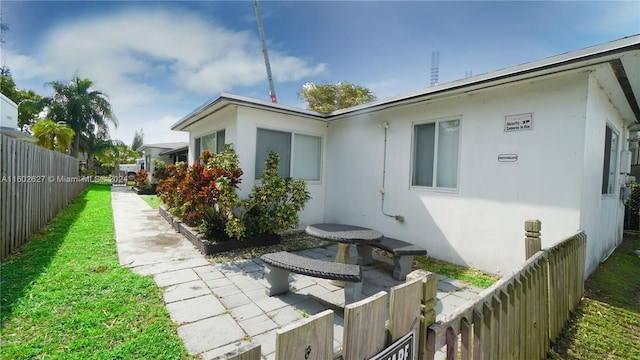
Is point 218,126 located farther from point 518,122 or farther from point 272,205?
point 518,122

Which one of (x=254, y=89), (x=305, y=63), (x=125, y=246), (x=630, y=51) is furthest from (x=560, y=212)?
(x=254, y=89)

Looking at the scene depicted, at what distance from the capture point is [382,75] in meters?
10.8

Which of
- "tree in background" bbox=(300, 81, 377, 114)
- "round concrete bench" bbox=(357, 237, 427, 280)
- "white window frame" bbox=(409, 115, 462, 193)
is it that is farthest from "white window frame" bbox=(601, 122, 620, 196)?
"tree in background" bbox=(300, 81, 377, 114)

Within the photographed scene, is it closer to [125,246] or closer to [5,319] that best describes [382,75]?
[125,246]

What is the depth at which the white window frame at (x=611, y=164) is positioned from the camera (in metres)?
5.41

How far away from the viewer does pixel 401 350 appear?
1229 millimetres

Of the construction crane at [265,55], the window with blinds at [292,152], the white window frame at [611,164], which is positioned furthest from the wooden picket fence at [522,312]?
the construction crane at [265,55]

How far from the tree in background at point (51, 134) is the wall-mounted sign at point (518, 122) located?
79.8 feet

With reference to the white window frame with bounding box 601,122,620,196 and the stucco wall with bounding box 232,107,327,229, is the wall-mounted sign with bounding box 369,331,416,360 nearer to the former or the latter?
the stucco wall with bounding box 232,107,327,229

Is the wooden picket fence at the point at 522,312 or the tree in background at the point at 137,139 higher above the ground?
the tree in background at the point at 137,139

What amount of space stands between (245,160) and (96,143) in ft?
84.4

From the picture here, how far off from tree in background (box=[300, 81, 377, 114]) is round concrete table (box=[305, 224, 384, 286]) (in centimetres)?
1652

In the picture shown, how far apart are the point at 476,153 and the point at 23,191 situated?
29.1 ft

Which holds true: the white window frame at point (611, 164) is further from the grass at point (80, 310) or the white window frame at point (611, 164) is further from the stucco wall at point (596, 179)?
the grass at point (80, 310)
